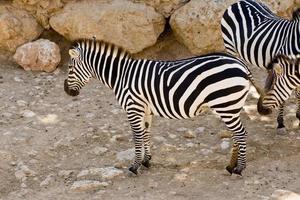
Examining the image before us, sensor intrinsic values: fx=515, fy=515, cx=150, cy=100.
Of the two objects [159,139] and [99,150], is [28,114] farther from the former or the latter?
[159,139]

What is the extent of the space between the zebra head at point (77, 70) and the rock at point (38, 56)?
7.60 feet

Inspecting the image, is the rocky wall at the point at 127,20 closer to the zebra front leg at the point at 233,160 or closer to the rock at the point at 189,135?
the rock at the point at 189,135

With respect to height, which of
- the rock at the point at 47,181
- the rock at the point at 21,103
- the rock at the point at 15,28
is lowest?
the rock at the point at 47,181

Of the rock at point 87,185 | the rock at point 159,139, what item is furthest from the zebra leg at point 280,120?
the rock at point 87,185

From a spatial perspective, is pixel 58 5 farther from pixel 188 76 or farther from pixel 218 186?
pixel 218 186

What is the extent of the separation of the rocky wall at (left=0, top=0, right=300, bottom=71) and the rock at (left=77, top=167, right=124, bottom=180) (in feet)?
10.8

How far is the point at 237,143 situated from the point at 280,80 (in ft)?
2.97


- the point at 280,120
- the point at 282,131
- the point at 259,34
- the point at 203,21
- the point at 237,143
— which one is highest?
the point at 259,34

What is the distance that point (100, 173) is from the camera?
18.9 feet

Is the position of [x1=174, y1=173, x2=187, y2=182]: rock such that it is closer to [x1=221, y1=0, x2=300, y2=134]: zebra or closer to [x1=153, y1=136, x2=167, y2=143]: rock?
[x1=153, y1=136, x2=167, y2=143]: rock

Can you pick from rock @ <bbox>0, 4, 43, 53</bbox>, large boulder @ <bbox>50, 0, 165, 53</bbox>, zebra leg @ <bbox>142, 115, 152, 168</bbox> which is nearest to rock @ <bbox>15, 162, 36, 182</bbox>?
zebra leg @ <bbox>142, 115, 152, 168</bbox>

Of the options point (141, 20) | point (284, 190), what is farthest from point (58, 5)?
point (284, 190)

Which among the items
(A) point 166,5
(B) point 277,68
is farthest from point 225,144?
(A) point 166,5

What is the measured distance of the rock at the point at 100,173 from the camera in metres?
5.70
